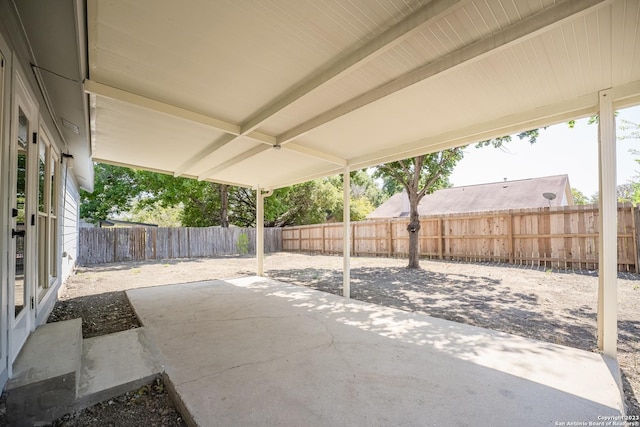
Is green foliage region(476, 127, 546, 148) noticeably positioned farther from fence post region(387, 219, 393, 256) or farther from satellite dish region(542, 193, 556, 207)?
satellite dish region(542, 193, 556, 207)

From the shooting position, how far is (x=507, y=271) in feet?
24.2

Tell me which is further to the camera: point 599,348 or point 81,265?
point 81,265

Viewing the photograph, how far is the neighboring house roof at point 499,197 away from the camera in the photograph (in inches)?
482

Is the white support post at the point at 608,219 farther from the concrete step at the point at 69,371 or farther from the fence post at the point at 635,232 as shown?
the fence post at the point at 635,232

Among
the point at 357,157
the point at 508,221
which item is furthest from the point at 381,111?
the point at 508,221

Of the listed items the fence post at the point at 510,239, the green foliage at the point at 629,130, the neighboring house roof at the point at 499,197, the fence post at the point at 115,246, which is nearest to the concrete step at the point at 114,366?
the fence post at the point at 510,239

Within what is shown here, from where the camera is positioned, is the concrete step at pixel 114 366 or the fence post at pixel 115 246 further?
the fence post at pixel 115 246

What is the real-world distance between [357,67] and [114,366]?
312cm

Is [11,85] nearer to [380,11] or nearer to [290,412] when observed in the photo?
[380,11]

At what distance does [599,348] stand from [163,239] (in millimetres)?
13293

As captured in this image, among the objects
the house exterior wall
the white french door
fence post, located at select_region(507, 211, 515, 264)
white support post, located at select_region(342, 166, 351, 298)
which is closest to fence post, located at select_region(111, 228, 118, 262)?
the house exterior wall

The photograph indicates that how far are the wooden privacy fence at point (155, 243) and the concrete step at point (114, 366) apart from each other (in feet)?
31.6

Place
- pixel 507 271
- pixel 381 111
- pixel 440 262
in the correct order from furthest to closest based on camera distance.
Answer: pixel 440 262, pixel 507 271, pixel 381 111

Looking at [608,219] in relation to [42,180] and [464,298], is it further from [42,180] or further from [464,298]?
[42,180]
